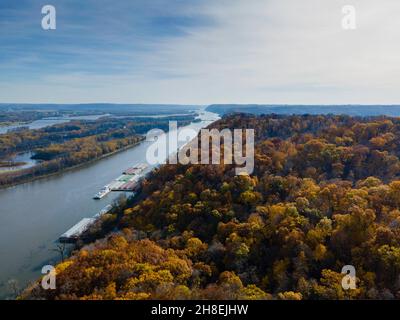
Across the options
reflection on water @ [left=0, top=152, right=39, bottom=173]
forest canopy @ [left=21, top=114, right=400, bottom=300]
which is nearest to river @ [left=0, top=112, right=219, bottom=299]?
forest canopy @ [left=21, top=114, right=400, bottom=300]

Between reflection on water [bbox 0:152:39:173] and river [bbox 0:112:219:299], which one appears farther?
reflection on water [bbox 0:152:39:173]

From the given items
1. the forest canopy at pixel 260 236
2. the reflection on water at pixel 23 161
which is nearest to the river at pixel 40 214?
the forest canopy at pixel 260 236

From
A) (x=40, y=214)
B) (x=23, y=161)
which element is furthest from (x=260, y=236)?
(x=23, y=161)

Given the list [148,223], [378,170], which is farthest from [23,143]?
[378,170]

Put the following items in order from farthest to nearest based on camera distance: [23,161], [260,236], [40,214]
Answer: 1. [23,161]
2. [40,214]
3. [260,236]

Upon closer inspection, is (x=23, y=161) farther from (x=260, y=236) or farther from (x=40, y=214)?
(x=260, y=236)

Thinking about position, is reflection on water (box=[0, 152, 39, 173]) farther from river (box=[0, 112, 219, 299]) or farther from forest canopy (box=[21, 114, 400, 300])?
forest canopy (box=[21, 114, 400, 300])

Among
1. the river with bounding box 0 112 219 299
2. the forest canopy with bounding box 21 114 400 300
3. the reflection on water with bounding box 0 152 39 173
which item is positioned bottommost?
the river with bounding box 0 112 219 299

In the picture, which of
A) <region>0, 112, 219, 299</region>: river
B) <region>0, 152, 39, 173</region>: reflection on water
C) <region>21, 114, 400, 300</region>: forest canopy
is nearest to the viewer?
<region>21, 114, 400, 300</region>: forest canopy

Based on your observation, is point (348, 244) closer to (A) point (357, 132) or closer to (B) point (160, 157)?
(A) point (357, 132)
